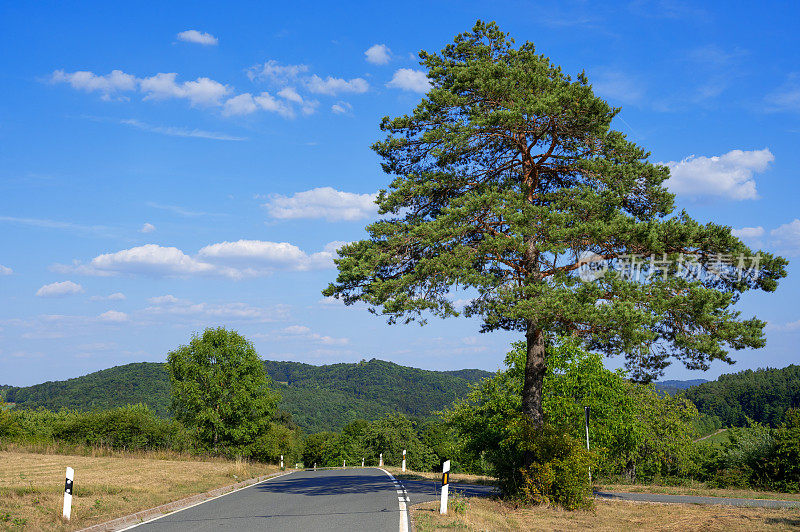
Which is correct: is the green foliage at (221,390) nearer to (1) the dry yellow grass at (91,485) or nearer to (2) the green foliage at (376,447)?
(1) the dry yellow grass at (91,485)

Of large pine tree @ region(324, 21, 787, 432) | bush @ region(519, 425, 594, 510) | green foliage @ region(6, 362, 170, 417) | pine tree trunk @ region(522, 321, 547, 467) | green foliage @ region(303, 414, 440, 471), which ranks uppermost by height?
large pine tree @ region(324, 21, 787, 432)

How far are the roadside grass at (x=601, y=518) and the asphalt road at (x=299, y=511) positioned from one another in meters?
0.86

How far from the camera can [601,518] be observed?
1245 cm

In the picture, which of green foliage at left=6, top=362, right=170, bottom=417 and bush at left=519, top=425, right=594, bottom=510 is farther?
green foliage at left=6, top=362, right=170, bottom=417

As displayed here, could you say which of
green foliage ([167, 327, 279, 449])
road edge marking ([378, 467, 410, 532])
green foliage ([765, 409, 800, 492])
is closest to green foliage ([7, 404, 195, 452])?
green foliage ([167, 327, 279, 449])

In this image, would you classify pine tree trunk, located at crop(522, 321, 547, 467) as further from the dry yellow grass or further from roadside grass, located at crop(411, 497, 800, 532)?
the dry yellow grass

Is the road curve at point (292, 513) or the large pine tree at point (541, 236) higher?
the large pine tree at point (541, 236)

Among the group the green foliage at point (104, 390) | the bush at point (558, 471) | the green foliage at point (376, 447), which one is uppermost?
the bush at point (558, 471)

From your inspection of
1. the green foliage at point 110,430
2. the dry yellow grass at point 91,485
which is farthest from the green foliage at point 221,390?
the dry yellow grass at point 91,485

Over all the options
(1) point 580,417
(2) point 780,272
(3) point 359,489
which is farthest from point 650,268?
(1) point 580,417

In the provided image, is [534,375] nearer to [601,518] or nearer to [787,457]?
[601,518]

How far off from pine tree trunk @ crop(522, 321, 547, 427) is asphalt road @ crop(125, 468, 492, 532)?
343 cm

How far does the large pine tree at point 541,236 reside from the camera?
13.2 meters

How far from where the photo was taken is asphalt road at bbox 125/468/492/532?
955cm
